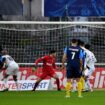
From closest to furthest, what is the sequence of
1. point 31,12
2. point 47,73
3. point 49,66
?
1. point 47,73
2. point 49,66
3. point 31,12

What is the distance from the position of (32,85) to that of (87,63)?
311 cm

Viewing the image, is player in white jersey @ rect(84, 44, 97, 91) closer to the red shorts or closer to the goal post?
the red shorts

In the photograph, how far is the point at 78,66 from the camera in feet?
65.8

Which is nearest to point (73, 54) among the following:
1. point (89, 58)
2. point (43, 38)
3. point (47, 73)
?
point (89, 58)

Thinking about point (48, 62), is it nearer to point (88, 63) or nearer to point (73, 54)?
point (88, 63)

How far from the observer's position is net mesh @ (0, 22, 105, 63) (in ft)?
87.9

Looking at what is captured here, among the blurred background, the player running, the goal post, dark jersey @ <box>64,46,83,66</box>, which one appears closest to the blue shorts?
the player running

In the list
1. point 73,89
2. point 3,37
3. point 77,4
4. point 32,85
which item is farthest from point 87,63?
point 77,4

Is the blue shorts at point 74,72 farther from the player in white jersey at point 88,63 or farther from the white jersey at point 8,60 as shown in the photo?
the white jersey at point 8,60

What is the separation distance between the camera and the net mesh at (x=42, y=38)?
1054 inches

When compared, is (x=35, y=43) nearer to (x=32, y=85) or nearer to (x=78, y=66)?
(x=32, y=85)

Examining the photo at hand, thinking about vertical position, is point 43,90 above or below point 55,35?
below

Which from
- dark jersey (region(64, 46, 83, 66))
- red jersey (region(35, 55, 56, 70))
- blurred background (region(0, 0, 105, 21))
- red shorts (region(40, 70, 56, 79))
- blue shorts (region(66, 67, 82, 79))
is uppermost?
blurred background (region(0, 0, 105, 21))

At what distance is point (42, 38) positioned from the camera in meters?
27.1
